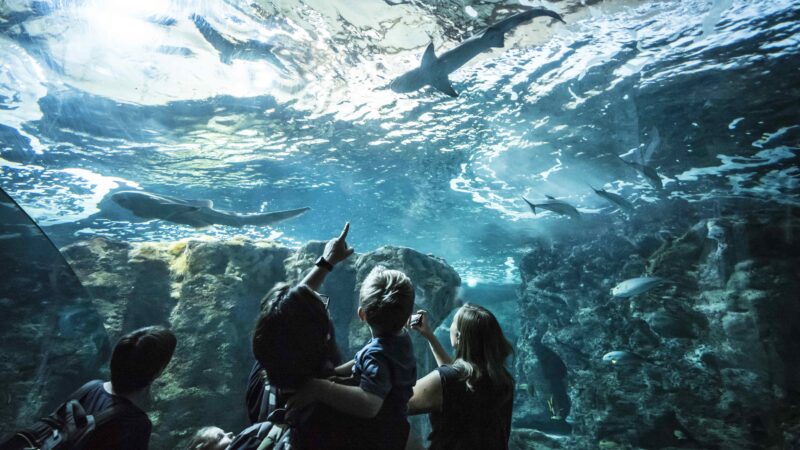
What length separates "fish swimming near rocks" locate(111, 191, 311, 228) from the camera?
11.0 metres

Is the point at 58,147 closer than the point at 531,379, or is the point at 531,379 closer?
the point at 58,147

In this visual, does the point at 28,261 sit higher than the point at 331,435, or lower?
lower

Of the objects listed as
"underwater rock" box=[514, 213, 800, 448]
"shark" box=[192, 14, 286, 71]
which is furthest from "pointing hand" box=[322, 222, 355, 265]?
"underwater rock" box=[514, 213, 800, 448]

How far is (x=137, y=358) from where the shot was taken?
2672mm

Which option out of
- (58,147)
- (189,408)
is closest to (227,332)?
(189,408)

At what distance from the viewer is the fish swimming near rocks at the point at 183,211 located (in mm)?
10977

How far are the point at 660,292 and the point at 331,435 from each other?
468 inches

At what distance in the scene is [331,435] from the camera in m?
1.83

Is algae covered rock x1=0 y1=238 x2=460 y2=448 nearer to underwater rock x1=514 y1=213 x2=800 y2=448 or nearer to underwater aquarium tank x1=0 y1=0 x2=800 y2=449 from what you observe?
underwater aquarium tank x1=0 y1=0 x2=800 y2=449

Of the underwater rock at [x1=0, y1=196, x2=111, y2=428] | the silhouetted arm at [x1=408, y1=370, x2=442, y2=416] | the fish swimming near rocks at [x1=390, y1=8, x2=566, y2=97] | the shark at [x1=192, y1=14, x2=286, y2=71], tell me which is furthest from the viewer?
the shark at [x1=192, y1=14, x2=286, y2=71]

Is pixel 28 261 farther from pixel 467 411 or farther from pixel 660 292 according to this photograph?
pixel 660 292

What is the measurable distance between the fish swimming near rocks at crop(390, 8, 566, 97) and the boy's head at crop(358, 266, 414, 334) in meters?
6.41

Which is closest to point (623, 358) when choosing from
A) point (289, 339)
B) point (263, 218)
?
point (289, 339)

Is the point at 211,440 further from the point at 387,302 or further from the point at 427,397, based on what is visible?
the point at 387,302
